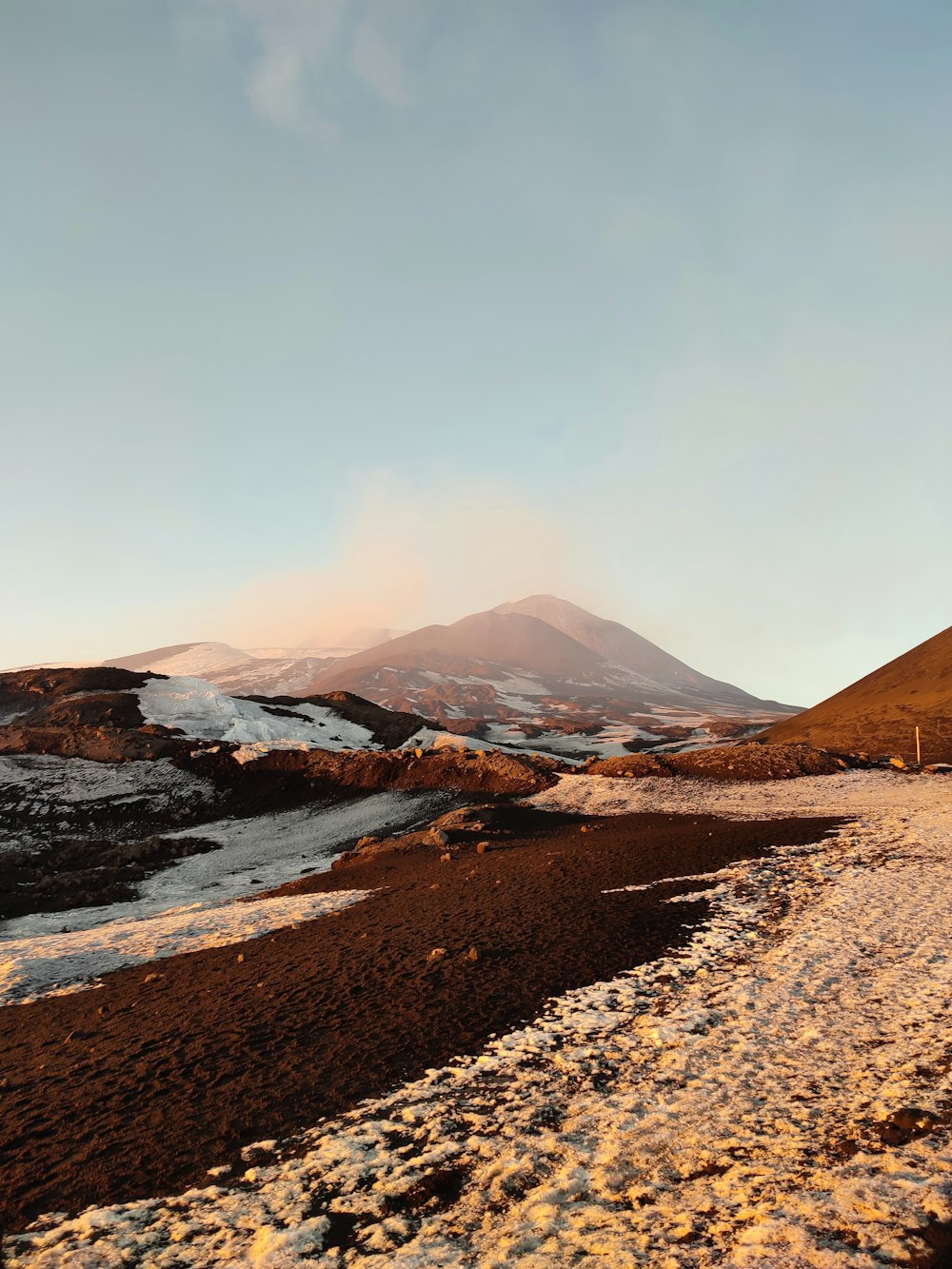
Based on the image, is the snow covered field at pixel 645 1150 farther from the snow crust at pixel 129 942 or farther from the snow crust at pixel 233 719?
the snow crust at pixel 233 719

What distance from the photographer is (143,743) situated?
157 feet

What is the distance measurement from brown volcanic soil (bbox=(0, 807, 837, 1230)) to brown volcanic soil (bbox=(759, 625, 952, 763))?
32808mm

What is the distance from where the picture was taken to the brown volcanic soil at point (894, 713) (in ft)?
137

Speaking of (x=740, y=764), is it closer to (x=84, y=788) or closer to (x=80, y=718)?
(x=84, y=788)

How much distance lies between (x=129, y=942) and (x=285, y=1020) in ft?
31.7

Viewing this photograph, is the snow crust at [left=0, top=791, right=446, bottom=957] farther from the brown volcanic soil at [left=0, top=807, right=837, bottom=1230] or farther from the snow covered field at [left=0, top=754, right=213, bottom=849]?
the brown volcanic soil at [left=0, top=807, right=837, bottom=1230]

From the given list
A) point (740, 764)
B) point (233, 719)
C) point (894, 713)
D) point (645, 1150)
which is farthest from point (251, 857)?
point (894, 713)

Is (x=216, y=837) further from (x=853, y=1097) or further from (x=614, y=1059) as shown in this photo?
(x=853, y=1097)

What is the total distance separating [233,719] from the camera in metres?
59.7

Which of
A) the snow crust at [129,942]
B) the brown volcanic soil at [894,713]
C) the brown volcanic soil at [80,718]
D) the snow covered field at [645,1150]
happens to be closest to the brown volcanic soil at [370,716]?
the brown volcanic soil at [80,718]

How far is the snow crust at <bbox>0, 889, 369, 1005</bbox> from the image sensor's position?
13.6 meters

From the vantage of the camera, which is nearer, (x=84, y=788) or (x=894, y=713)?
(x=84, y=788)

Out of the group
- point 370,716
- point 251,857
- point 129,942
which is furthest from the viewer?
point 370,716

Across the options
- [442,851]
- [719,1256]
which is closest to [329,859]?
[442,851]
